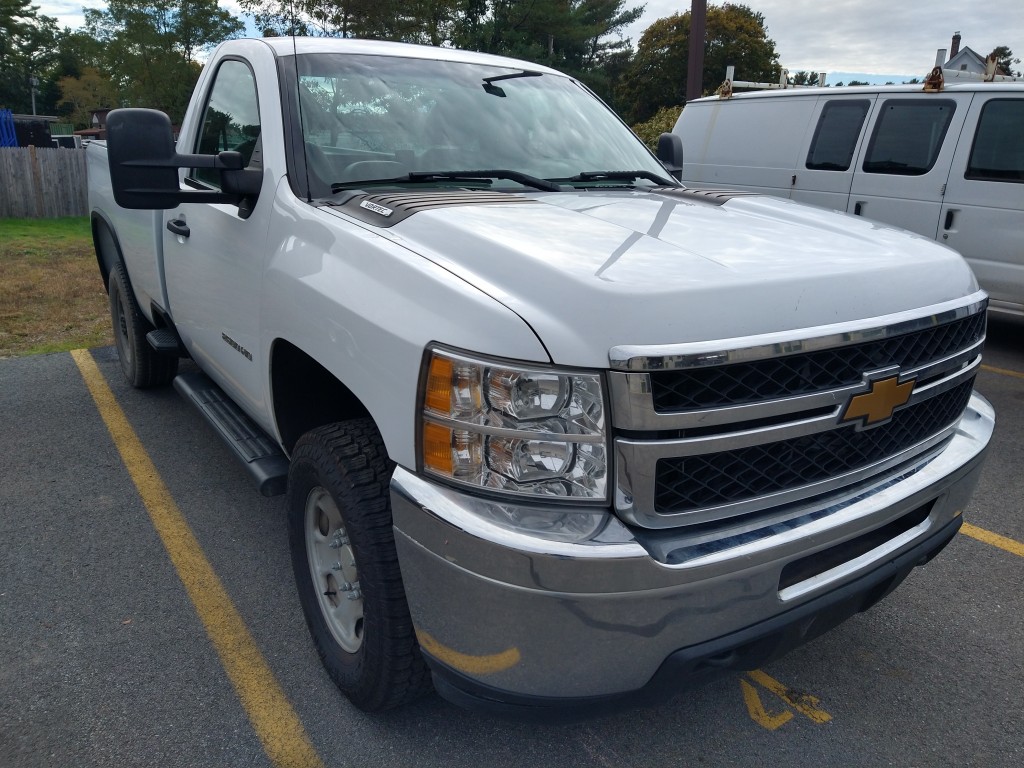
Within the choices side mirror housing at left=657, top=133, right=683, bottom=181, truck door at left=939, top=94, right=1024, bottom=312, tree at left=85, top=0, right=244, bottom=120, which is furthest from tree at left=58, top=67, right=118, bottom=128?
side mirror housing at left=657, top=133, right=683, bottom=181

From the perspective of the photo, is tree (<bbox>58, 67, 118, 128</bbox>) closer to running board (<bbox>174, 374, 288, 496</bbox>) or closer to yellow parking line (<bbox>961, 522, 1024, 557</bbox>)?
running board (<bbox>174, 374, 288, 496</bbox>)

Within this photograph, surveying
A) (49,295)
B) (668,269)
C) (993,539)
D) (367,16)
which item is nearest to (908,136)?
(993,539)

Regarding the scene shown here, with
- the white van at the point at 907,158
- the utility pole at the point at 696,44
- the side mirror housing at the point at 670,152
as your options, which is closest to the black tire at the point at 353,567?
the side mirror housing at the point at 670,152

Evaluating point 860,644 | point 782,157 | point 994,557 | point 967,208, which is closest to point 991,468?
point 994,557

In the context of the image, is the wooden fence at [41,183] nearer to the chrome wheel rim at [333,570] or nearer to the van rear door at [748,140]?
the van rear door at [748,140]

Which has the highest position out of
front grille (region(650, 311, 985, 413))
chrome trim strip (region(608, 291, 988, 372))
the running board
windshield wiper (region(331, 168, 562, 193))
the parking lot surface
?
windshield wiper (region(331, 168, 562, 193))

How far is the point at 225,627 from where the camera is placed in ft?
9.79

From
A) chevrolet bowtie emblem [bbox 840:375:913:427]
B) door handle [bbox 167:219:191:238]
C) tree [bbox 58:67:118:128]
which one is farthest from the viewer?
tree [bbox 58:67:118:128]

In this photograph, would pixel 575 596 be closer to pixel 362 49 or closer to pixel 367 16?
pixel 362 49

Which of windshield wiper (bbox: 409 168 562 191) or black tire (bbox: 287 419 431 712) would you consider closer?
black tire (bbox: 287 419 431 712)

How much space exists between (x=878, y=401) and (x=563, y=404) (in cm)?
84

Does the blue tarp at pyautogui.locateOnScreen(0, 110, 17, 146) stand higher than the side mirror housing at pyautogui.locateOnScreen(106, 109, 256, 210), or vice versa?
the blue tarp at pyautogui.locateOnScreen(0, 110, 17, 146)

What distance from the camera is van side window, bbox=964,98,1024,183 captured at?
21.0ft

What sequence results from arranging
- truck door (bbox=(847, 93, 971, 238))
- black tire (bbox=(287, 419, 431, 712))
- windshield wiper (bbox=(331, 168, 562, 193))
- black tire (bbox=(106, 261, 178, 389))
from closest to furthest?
black tire (bbox=(287, 419, 431, 712)) < windshield wiper (bbox=(331, 168, 562, 193)) < black tire (bbox=(106, 261, 178, 389)) < truck door (bbox=(847, 93, 971, 238))
